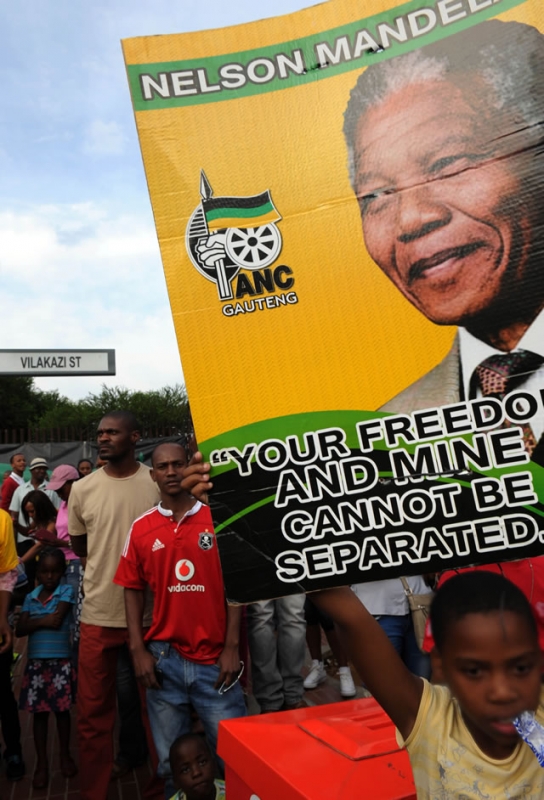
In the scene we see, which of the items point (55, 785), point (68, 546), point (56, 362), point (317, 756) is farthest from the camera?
point (56, 362)

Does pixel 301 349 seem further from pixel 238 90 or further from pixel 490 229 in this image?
pixel 238 90

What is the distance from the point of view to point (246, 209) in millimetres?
1566

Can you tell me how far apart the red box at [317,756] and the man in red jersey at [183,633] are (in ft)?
3.83

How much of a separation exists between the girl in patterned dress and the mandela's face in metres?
3.48

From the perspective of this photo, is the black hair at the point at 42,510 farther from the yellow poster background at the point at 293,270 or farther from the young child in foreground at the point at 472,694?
the young child in foreground at the point at 472,694

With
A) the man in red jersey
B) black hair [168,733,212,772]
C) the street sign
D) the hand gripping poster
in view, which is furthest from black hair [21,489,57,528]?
the hand gripping poster

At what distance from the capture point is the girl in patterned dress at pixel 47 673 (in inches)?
160

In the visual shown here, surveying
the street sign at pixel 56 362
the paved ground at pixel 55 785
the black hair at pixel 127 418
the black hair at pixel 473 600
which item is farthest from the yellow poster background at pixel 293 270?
the street sign at pixel 56 362

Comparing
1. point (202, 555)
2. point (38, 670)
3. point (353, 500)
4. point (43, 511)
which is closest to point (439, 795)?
point (353, 500)

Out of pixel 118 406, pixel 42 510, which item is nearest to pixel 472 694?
pixel 42 510

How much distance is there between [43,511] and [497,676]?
552 cm

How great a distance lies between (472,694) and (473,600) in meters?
0.17

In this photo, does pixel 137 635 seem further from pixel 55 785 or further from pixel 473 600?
pixel 473 600

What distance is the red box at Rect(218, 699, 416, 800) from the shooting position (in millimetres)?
1464
